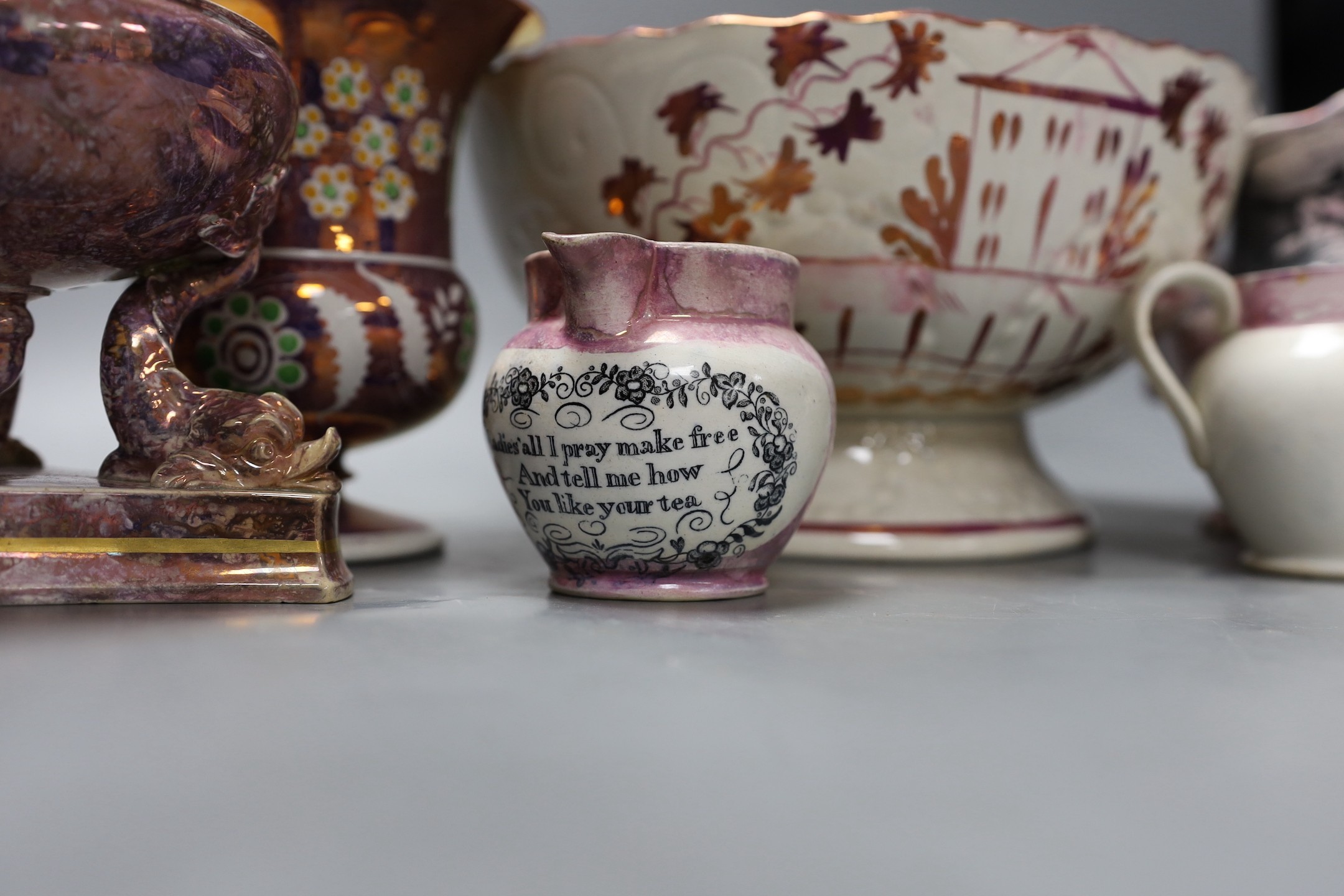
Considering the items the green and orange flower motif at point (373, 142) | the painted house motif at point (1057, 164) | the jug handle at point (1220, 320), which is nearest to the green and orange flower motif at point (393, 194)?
the green and orange flower motif at point (373, 142)

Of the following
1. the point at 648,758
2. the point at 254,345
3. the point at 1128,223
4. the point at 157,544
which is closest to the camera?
the point at 648,758

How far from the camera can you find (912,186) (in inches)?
29.4

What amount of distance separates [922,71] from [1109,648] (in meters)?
0.36

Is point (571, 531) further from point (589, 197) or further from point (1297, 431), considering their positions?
point (1297, 431)

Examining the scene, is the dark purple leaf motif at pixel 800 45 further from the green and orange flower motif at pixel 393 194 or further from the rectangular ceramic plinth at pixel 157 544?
the rectangular ceramic plinth at pixel 157 544

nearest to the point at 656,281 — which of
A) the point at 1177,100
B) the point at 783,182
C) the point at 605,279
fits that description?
the point at 605,279

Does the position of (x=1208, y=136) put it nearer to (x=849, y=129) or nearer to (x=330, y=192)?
(x=849, y=129)

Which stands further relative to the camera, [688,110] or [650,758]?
[688,110]

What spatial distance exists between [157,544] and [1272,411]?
60cm

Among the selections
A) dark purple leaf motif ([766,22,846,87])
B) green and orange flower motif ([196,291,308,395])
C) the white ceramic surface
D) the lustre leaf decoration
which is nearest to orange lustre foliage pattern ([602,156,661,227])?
the lustre leaf decoration

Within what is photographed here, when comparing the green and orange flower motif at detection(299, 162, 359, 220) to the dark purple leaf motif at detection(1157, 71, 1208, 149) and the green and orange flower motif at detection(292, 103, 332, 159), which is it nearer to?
the green and orange flower motif at detection(292, 103, 332, 159)

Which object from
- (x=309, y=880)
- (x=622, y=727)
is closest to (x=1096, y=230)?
(x=622, y=727)

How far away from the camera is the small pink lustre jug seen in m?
0.56

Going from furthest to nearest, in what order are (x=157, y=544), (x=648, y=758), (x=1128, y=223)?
1. (x=1128, y=223)
2. (x=157, y=544)
3. (x=648, y=758)
